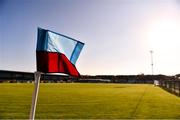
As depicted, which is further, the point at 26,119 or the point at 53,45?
the point at 26,119

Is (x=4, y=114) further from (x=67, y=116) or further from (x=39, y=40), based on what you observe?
(x=39, y=40)

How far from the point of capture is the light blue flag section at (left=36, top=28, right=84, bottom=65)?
4.79 m

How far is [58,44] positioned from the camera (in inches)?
196

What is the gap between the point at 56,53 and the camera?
494 cm

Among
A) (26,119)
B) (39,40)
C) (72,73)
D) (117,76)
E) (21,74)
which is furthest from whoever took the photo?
(117,76)

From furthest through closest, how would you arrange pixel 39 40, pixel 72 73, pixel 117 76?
pixel 117 76 → pixel 72 73 → pixel 39 40

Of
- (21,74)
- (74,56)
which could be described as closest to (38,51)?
(74,56)

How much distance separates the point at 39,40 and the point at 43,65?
0.35 metres

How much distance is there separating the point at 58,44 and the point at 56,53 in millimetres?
131

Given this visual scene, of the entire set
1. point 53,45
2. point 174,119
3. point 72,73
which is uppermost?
point 53,45

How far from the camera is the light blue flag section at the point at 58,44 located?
188 inches

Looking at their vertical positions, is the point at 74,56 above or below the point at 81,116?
above

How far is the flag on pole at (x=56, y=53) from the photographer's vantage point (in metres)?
4.81

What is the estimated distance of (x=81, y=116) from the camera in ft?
32.1
